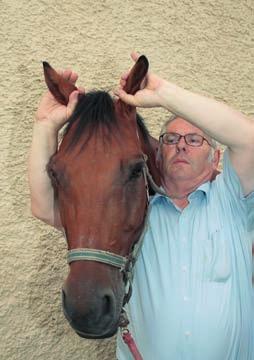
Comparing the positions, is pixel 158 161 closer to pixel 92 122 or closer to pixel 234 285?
pixel 92 122

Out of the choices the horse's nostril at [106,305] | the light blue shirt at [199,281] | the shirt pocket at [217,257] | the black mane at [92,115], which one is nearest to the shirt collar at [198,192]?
the light blue shirt at [199,281]

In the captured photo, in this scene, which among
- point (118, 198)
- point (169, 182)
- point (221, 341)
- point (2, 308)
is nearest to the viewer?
point (118, 198)

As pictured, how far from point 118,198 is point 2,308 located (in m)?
1.18

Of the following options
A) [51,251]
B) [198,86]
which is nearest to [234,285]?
[51,251]

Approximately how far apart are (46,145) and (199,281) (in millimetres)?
552

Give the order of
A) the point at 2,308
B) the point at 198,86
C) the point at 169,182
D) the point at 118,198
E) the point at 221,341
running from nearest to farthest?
the point at 118,198 < the point at 221,341 < the point at 169,182 < the point at 2,308 < the point at 198,86

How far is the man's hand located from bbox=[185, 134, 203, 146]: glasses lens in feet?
0.80

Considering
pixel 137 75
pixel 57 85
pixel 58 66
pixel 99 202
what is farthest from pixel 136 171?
pixel 58 66

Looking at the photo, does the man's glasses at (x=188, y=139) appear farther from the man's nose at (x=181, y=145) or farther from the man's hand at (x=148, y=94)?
the man's hand at (x=148, y=94)

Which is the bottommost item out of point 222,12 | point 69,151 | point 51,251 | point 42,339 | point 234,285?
point 42,339

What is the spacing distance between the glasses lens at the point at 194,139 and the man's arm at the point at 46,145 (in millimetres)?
360

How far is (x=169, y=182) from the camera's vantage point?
1.51m

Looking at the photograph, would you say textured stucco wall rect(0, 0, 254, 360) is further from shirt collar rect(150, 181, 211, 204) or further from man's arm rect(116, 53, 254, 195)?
man's arm rect(116, 53, 254, 195)

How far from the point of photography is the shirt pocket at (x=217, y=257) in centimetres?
130
